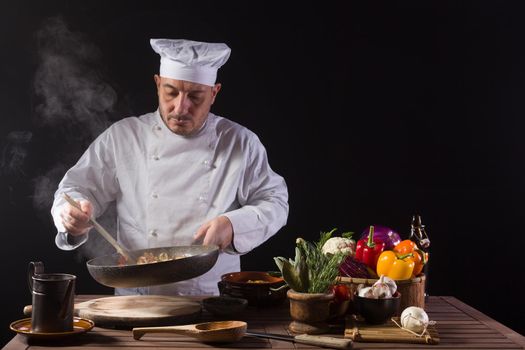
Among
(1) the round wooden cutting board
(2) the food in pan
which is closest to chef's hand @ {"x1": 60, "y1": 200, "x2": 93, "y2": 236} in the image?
(2) the food in pan

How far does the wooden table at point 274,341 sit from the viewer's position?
222 cm

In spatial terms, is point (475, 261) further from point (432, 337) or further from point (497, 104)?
point (432, 337)

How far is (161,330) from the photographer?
7.29 ft

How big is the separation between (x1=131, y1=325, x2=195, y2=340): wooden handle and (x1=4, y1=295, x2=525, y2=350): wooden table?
1.1 inches

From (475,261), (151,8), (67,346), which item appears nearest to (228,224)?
(67,346)

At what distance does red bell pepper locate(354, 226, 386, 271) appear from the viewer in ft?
8.93

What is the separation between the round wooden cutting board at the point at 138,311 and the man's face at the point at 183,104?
124 cm

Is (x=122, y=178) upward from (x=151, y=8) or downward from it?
downward

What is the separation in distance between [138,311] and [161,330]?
0.94ft

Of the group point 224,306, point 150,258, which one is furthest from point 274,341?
point 150,258

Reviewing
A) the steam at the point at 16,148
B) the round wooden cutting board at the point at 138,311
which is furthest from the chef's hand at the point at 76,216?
the steam at the point at 16,148

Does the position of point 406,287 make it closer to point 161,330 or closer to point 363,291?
point 363,291

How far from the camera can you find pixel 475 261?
4.33m

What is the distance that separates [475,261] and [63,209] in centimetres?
254
